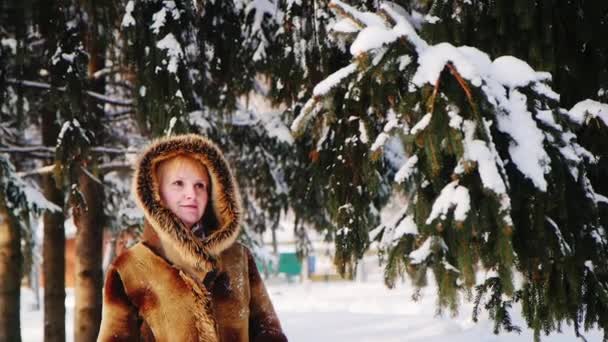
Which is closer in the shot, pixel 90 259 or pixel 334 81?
pixel 334 81

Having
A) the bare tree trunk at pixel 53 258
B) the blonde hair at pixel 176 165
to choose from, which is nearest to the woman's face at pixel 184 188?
the blonde hair at pixel 176 165

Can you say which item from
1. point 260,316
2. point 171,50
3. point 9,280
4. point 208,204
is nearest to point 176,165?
point 208,204

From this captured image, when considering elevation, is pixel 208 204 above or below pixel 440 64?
below

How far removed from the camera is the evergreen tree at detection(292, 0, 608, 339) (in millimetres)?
2375

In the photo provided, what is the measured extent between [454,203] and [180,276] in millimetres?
1118

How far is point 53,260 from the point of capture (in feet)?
27.4

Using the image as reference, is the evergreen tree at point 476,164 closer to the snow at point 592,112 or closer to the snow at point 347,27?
the snow at point 347,27

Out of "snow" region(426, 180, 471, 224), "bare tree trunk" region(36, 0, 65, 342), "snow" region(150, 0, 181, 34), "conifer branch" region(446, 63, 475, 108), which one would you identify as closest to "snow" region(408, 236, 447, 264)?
"snow" region(426, 180, 471, 224)

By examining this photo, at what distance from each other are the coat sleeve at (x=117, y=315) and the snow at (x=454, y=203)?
1.24 meters

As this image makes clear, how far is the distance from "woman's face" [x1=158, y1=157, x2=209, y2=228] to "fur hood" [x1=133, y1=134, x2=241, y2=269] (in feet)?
0.11

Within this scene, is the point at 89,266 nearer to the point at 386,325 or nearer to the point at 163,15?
the point at 163,15

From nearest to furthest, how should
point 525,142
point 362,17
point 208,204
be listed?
1. point 525,142
2. point 362,17
3. point 208,204

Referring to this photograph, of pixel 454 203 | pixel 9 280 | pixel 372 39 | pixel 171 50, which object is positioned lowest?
pixel 9 280

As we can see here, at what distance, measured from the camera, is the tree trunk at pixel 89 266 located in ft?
24.8
